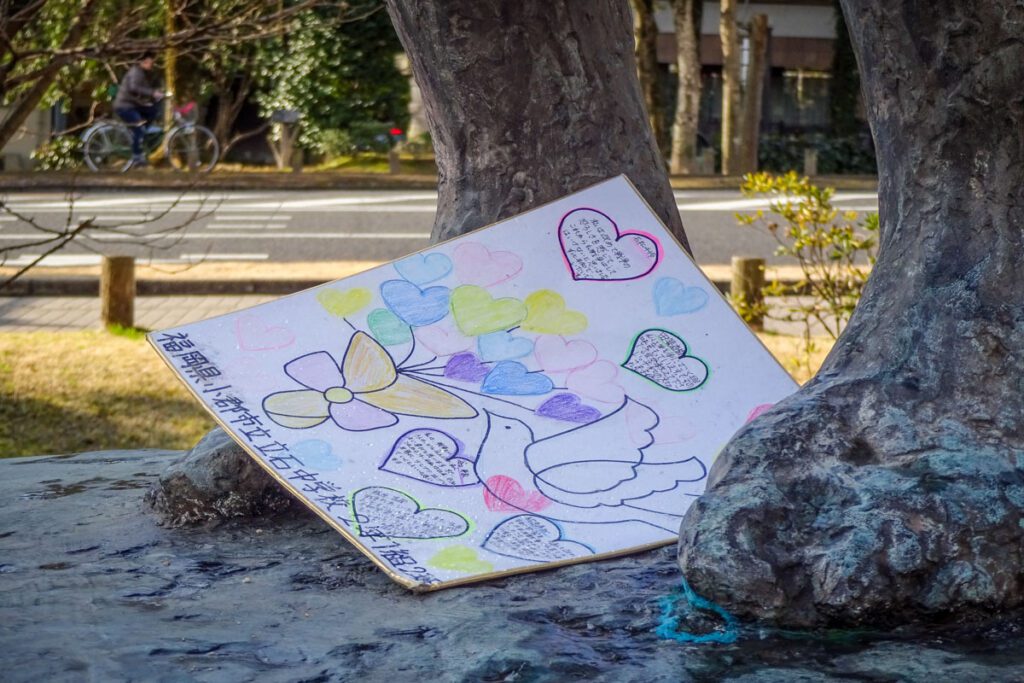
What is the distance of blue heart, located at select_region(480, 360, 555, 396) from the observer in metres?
2.90

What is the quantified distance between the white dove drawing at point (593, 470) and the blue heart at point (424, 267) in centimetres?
47

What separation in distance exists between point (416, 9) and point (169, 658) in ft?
5.86

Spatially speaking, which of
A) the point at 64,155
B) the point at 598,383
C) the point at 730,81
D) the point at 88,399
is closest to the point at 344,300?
the point at 598,383

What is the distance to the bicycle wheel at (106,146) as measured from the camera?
17138mm

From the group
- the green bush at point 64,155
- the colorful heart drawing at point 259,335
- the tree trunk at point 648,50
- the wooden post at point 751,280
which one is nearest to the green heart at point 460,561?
the colorful heart drawing at point 259,335

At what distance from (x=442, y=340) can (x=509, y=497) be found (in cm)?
55

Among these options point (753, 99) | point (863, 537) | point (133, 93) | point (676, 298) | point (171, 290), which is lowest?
point (171, 290)

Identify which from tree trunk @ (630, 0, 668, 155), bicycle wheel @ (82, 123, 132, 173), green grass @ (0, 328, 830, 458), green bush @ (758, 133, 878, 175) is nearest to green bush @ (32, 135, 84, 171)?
bicycle wheel @ (82, 123, 132, 173)

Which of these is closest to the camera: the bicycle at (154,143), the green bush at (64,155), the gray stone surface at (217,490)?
the gray stone surface at (217,490)

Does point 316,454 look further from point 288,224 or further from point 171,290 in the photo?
point 288,224

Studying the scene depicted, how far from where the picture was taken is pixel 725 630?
207 cm

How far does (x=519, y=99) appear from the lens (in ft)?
10.7

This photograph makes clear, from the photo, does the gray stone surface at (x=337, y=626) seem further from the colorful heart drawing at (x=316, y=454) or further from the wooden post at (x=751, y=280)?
the wooden post at (x=751, y=280)

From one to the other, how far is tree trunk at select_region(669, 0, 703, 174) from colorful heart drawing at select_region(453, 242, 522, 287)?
14.3 meters
